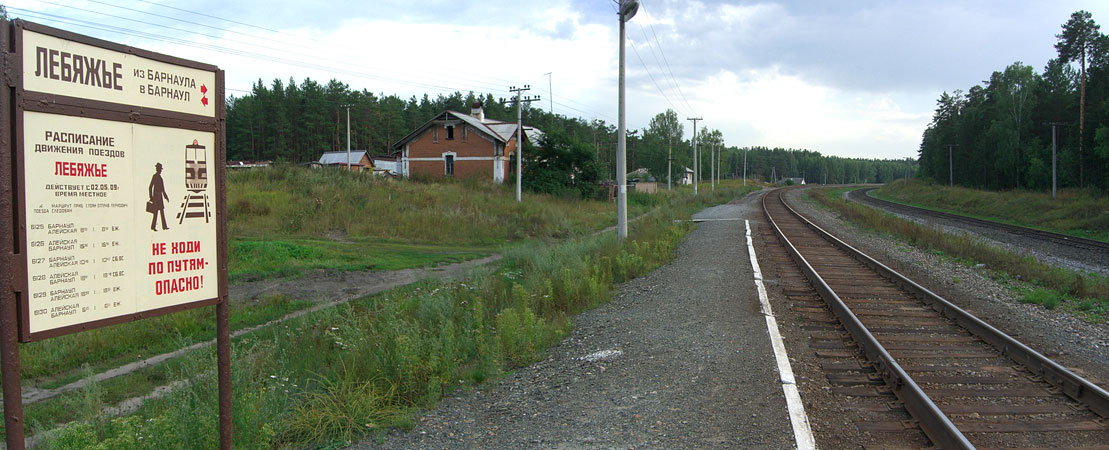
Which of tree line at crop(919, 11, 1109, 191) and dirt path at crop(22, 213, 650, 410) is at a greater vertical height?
tree line at crop(919, 11, 1109, 191)

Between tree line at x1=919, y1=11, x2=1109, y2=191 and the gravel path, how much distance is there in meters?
47.0

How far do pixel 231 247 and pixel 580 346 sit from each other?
15527mm

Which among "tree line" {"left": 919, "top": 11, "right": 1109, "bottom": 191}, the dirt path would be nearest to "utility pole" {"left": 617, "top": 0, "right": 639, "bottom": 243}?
the dirt path

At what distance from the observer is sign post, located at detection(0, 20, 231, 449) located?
3143 millimetres

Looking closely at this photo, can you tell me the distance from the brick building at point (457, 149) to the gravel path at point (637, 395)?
41364 millimetres

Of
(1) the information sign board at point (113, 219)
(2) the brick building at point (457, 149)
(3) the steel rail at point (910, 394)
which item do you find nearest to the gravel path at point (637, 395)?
(3) the steel rail at point (910, 394)

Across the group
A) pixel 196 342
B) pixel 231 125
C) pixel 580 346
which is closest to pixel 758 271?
pixel 580 346

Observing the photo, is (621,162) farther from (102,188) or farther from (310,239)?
(102,188)

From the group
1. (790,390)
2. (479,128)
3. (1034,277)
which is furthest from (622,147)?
(479,128)

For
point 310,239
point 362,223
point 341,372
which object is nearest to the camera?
point 341,372

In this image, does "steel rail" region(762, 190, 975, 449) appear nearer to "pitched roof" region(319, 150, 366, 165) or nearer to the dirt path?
the dirt path

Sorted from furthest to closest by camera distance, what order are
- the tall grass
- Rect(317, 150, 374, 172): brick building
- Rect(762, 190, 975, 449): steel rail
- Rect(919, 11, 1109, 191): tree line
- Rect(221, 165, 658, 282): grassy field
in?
Rect(317, 150, 374, 172): brick building, Rect(919, 11, 1109, 191): tree line, the tall grass, Rect(221, 165, 658, 282): grassy field, Rect(762, 190, 975, 449): steel rail

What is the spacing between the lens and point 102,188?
11.4ft

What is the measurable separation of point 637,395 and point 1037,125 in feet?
254
